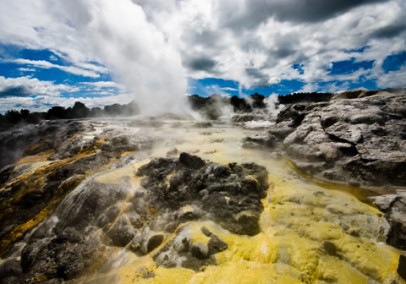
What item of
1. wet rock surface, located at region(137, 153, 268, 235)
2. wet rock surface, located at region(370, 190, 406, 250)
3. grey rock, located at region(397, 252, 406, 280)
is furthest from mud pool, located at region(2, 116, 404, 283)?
wet rock surface, located at region(137, 153, 268, 235)

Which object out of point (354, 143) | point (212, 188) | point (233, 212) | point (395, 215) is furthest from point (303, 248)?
point (354, 143)

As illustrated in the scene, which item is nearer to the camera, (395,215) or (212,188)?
(395,215)

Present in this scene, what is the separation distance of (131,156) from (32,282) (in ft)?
32.1

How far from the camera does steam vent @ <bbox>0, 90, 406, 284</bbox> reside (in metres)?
6.71

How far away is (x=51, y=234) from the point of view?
9641mm

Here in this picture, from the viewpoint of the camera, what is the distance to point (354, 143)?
12.3 m

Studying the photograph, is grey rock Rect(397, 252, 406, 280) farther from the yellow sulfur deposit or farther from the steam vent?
the yellow sulfur deposit

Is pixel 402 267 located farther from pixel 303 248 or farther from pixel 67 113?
pixel 67 113

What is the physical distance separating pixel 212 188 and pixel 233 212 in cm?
192

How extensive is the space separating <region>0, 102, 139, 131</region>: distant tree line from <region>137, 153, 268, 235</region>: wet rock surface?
1997 inches

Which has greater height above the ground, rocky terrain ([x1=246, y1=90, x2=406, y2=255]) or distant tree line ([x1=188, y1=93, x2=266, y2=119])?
distant tree line ([x1=188, y1=93, x2=266, y2=119])

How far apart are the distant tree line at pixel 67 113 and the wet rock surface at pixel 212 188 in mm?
50716

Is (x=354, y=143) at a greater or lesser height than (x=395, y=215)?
greater

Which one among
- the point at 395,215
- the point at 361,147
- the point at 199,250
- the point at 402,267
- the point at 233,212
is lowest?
the point at 199,250
